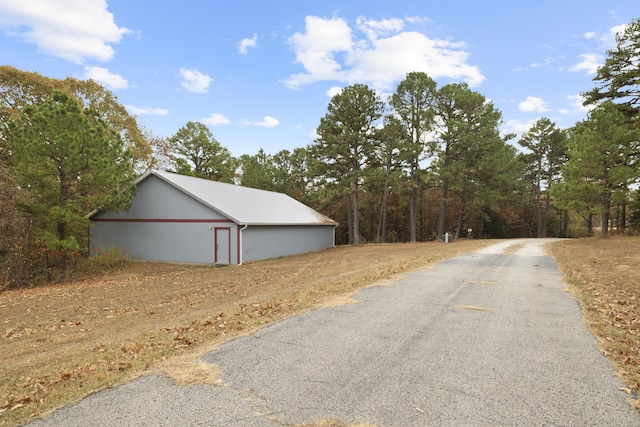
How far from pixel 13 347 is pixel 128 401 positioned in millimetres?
4863

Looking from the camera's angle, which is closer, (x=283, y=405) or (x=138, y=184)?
→ (x=283, y=405)

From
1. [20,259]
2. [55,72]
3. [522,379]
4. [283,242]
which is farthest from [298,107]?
[522,379]

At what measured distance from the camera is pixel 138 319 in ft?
27.0

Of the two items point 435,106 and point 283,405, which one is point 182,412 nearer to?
point 283,405

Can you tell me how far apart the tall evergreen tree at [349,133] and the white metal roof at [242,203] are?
5.18 meters

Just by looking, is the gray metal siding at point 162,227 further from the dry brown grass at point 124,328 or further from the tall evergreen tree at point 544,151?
the tall evergreen tree at point 544,151

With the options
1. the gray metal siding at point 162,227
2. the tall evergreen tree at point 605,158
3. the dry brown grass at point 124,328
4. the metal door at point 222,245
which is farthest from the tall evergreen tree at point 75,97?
the tall evergreen tree at point 605,158

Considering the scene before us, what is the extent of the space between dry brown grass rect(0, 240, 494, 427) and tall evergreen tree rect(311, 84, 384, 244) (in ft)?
57.8

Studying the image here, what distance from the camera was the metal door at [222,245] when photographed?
1933 centimetres

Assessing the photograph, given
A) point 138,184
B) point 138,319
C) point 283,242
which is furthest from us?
point 283,242

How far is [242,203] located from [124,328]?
1575 centimetres

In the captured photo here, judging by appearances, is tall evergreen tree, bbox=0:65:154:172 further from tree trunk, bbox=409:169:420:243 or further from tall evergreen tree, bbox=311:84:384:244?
tree trunk, bbox=409:169:420:243

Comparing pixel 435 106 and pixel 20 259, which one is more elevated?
pixel 435 106

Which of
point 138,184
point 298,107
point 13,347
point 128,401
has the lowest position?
point 13,347
